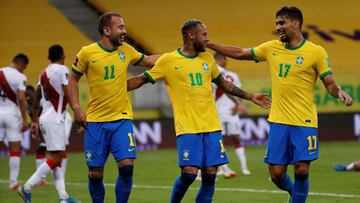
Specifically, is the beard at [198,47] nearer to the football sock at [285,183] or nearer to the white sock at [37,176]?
the football sock at [285,183]

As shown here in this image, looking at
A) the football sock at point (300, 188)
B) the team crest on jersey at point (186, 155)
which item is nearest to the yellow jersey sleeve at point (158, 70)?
the team crest on jersey at point (186, 155)

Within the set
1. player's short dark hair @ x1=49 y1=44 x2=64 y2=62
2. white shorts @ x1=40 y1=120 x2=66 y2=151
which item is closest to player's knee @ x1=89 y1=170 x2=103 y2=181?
white shorts @ x1=40 y1=120 x2=66 y2=151

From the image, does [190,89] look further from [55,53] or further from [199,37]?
[55,53]

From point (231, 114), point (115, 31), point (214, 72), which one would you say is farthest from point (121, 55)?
point (231, 114)

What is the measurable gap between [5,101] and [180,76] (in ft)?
18.6

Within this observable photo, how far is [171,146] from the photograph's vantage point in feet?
71.5

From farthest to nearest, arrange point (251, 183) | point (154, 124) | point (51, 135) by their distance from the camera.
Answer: point (154, 124), point (251, 183), point (51, 135)

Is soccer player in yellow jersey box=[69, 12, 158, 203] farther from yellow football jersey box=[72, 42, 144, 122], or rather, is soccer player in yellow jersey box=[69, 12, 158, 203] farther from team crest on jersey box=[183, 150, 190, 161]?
team crest on jersey box=[183, 150, 190, 161]

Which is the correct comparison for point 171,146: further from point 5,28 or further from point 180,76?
point 180,76

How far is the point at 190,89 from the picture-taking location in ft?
31.8

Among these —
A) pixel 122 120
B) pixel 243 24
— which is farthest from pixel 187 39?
pixel 243 24

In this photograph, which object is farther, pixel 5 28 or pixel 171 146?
pixel 5 28

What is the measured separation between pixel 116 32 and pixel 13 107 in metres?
5.12

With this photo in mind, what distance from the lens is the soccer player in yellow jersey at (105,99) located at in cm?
996
